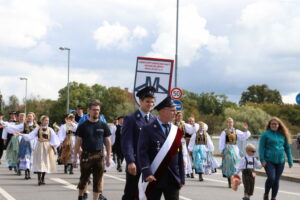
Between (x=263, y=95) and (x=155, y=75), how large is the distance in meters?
112

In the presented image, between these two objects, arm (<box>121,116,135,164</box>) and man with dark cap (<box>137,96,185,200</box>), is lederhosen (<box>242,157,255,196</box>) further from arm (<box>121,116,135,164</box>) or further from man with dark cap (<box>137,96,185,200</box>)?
man with dark cap (<box>137,96,185,200</box>)

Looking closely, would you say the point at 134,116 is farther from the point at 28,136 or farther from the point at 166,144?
the point at 28,136

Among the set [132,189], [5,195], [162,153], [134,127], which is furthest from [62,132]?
[162,153]

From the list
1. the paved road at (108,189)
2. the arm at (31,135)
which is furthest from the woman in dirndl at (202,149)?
the arm at (31,135)

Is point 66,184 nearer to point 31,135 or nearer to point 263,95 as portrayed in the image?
point 31,135

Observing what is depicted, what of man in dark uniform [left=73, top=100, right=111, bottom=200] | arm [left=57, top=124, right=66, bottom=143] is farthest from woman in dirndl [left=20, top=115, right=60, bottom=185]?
man in dark uniform [left=73, top=100, right=111, bottom=200]

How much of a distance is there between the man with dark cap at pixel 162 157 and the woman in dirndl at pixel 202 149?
36.4ft

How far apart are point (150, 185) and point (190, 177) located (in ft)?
40.6

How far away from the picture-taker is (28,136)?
15.5 meters

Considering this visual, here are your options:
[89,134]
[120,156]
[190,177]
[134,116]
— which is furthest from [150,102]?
[120,156]

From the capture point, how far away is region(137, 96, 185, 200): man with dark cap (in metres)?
6.57

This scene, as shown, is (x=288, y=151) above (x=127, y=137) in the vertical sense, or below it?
below

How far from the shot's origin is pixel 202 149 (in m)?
18.0

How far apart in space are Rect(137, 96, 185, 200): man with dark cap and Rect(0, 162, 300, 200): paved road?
5.57 metres
